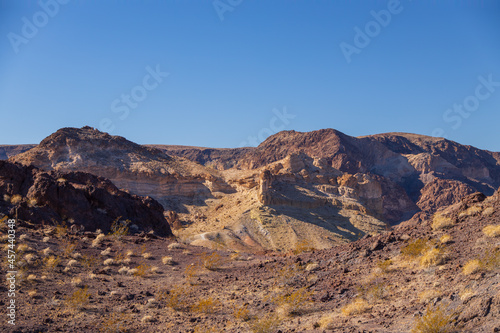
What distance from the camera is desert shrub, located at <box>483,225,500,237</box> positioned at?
41.8 ft

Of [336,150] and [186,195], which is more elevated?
[336,150]

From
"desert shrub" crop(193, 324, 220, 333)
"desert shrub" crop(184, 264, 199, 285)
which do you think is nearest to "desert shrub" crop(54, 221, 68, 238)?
"desert shrub" crop(184, 264, 199, 285)

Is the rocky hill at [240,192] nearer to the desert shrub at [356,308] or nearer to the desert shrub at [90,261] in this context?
the desert shrub at [90,261]

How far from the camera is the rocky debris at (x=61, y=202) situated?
22.8 meters

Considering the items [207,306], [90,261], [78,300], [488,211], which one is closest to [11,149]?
[90,261]

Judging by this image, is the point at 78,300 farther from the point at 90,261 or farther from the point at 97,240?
the point at 97,240

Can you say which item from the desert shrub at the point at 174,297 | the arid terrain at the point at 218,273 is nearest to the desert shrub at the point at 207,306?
the arid terrain at the point at 218,273

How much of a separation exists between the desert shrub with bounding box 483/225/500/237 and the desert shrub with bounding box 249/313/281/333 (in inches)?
254

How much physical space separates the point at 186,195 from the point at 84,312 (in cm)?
5096

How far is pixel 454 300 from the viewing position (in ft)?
32.4

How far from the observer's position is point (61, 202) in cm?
2395

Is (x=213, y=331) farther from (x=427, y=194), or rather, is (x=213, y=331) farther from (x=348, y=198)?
(x=427, y=194)

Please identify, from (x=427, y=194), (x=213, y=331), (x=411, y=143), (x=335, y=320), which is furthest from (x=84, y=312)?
(x=411, y=143)

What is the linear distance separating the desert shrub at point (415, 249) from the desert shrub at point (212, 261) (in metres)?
7.75
